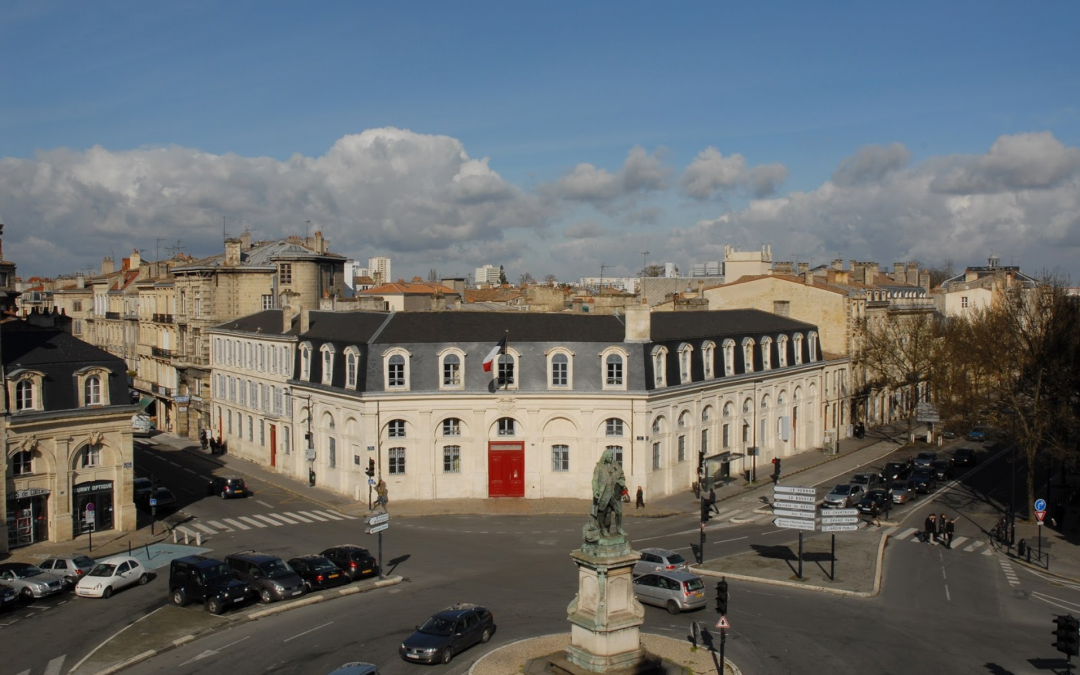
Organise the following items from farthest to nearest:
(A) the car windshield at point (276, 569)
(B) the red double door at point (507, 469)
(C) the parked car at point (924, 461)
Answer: (C) the parked car at point (924, 461), (B) the red double door at point (507, 469), (A) the car windshield at point (276, 569)

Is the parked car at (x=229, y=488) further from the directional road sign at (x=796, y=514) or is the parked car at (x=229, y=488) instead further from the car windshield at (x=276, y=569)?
the directional road sign at (x=796, y=514)

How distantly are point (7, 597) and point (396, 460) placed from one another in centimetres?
2132

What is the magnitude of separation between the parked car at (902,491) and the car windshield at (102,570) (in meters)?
39.6

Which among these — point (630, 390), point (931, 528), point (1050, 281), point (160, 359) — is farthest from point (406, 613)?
point (160, 359)

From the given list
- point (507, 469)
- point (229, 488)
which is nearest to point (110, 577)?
point (229, 488)

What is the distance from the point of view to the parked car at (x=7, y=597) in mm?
32719

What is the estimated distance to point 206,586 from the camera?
3250cm

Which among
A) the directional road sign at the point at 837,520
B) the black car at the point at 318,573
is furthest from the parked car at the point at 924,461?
the black car at the point at 318,573

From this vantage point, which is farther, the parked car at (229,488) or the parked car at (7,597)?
the parked car at (229,488)

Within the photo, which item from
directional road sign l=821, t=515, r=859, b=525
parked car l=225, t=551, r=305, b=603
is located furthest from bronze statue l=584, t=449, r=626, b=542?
directional road sign l=821, t=515, r=859, b=525

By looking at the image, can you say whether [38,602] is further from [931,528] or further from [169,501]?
[931,528]

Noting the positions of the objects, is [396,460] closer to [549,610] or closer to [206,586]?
[206,586]

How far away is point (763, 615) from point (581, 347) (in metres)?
22.5

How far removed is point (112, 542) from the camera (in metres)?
A: 42.6
